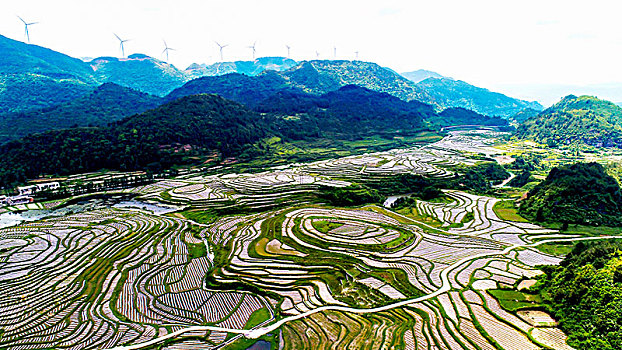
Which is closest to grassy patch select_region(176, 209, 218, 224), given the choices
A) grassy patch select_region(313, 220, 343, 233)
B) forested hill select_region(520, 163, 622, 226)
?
grassy patch select_region(313, 220, 343, 233)

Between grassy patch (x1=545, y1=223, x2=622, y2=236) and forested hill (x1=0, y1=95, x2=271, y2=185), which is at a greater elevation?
forested hill (x1=0, y1=95, x2=271, y2=185)

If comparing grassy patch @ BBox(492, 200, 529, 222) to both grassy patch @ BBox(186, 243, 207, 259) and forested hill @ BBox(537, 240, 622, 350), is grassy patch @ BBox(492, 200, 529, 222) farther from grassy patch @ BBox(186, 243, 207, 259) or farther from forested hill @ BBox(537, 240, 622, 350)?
grassy patch @ BBox(186, 243, 207, 259)

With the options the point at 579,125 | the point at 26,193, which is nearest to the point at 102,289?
the point at 26,193

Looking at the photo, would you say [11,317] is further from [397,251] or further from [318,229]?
[397,251]

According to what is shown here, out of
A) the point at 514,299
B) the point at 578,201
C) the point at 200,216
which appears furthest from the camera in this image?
the point at 200,216

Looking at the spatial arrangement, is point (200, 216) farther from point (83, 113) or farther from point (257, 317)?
point (83, 113)

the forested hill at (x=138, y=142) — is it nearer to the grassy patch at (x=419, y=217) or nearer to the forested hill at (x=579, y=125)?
the grassy patch at (x=419, y=217)
